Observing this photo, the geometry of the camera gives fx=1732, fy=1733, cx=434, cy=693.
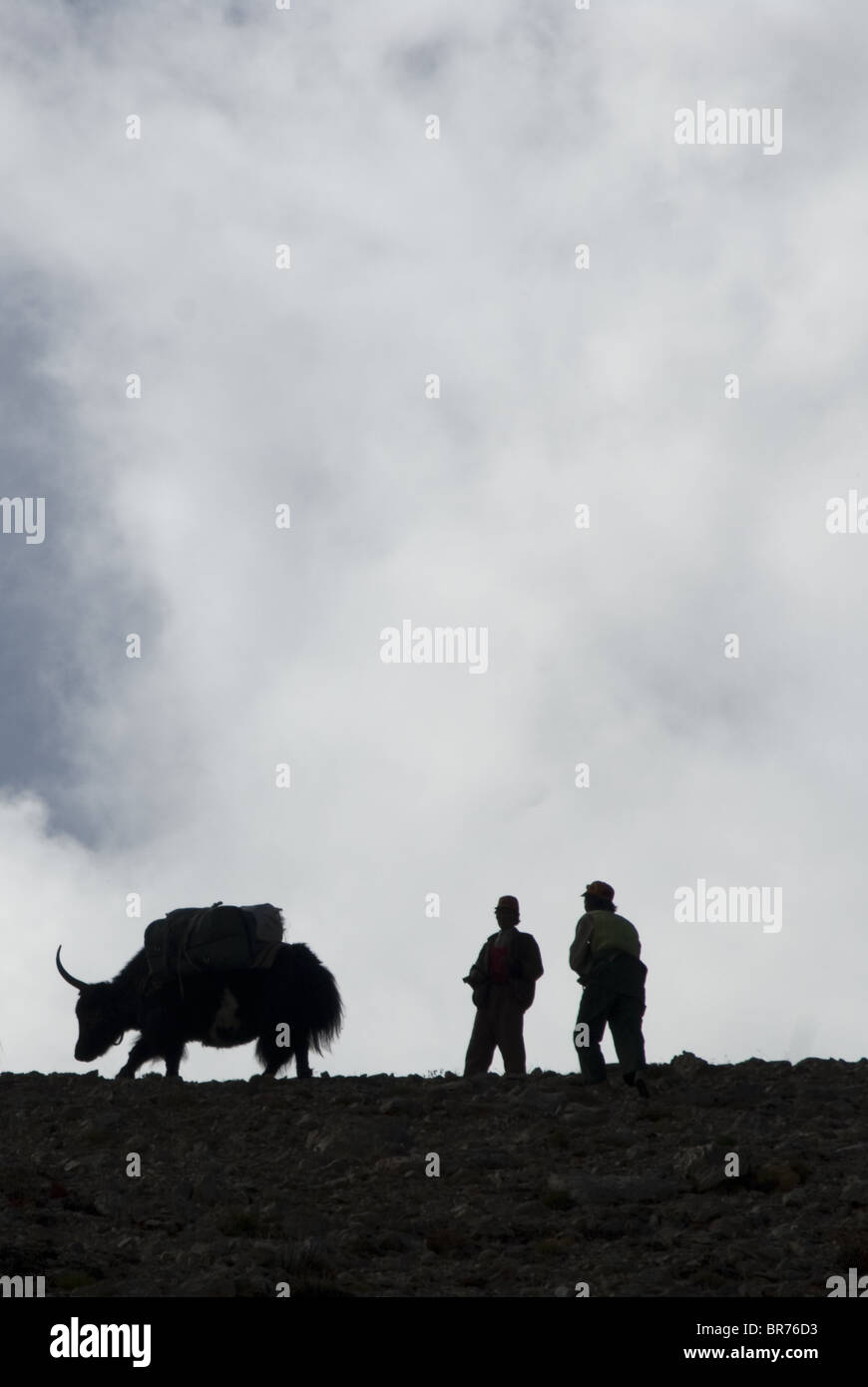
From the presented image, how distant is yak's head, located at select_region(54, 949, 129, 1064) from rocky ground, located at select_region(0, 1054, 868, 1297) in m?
4.22

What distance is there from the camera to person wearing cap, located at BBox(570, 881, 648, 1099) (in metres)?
12.3

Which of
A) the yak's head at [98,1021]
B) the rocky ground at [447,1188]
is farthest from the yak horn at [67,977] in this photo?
the rocky ground at [447,1188]

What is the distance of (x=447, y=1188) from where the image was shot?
988 centimetres

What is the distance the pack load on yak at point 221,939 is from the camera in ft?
49.6

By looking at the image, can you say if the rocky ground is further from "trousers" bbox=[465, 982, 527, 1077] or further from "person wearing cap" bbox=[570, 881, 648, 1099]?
"trousers" bbox=[465, 982, 527, 1077]

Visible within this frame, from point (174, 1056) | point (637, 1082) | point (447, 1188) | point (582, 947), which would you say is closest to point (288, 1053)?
point (174, 1056)

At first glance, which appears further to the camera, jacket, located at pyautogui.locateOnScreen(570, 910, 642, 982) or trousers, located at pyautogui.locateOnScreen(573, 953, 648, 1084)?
jacket, located at pyautogui.locateOnScreen(570, 910, 642, 982)

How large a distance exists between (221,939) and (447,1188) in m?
5.64

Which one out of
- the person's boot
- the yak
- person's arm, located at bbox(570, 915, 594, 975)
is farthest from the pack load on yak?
the person's boot

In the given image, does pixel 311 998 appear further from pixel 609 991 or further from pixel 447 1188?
pixel 447 1188
